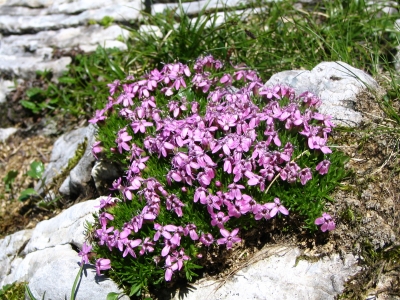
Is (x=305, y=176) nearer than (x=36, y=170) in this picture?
Yes

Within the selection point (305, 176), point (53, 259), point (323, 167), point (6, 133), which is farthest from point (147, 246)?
point (6, 133)

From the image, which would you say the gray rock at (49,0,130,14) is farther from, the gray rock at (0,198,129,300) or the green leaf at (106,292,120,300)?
the green leaf at (106,292,120,300)

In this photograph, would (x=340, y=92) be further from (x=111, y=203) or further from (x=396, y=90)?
(x=111, y=203)

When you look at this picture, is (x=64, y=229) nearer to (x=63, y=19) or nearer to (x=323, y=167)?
(x=323, y=167)

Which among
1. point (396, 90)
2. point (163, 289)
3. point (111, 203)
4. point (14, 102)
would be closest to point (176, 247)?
point (163, 289)

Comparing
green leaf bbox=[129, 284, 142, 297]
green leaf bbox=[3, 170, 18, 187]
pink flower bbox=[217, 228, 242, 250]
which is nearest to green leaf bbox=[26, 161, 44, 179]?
green leaf bbox=[3, 170, 18, 187]
